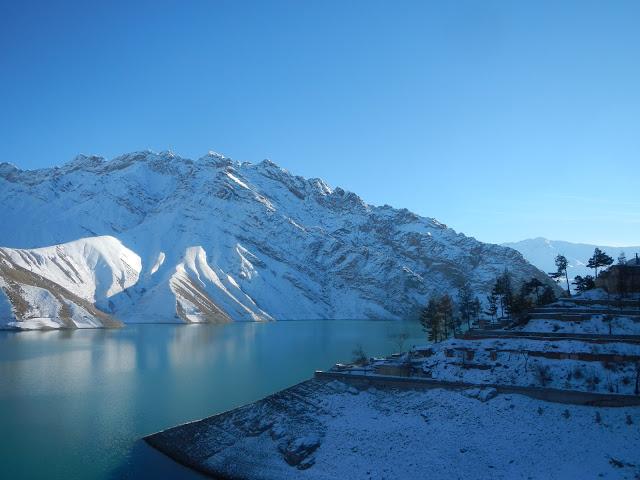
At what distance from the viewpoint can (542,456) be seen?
2969 centimetres

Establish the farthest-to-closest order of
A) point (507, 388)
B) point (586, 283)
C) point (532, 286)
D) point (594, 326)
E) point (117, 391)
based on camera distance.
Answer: point (532, 286) < point (586, 283) < point (117, 391) < point (594, 326) < point (507, 388)

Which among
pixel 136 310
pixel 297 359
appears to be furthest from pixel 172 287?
pixel 297 359

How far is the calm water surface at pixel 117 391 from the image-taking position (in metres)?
34.8

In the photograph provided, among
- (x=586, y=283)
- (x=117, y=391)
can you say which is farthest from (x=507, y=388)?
(x=586, y=283)

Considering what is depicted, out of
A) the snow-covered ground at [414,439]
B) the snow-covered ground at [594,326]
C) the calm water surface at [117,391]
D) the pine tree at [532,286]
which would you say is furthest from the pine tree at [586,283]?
the snow-covered ground at [414,439]

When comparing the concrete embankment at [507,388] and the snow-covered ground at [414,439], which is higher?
the concrete embankment at [507,388]

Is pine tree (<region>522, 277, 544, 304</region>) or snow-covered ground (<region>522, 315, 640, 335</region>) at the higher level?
pine tree (<region>522, 277, 544, 304</region>)

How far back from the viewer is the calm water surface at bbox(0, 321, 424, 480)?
3478 cm

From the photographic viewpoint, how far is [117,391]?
54.2 meters

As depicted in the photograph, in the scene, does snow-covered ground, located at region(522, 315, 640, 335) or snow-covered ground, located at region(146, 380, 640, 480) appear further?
snow-covered ground, located at region(522, 315, 640, 335)

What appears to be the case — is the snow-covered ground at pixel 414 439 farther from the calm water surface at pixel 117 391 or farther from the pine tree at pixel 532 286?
the pine tree at pixel 532 286

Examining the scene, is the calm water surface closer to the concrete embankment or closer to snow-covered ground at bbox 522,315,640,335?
the concrete embankment

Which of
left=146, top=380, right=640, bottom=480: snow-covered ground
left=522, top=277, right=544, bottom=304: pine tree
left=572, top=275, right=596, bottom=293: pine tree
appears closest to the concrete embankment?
left=146, top=380, right=640, bottom=480: snow-covered ground

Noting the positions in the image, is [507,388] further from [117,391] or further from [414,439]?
[117,391]
